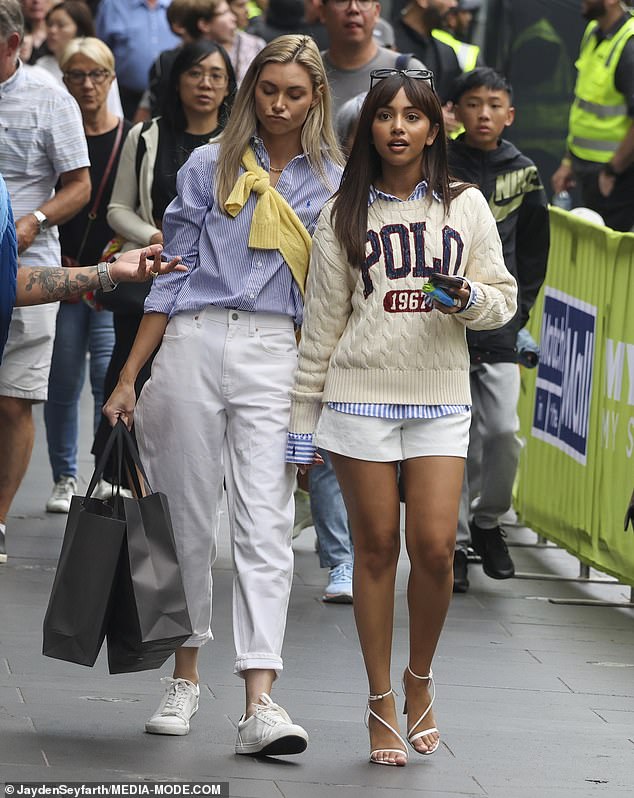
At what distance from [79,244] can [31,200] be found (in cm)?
105

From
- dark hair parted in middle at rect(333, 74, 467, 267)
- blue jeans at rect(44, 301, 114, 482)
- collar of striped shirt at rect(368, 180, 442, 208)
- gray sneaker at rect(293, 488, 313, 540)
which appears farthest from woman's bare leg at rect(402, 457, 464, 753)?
blue jeans at rect(44, 301, 114, 482)

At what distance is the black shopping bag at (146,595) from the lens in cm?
479

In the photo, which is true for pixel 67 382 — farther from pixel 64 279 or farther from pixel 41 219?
pixel 64 279

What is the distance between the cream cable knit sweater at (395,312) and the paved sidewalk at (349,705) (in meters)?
0.98

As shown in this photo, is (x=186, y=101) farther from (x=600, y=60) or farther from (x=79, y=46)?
(x=600, y=60)

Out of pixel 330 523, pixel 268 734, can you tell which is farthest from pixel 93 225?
pixel 268 734

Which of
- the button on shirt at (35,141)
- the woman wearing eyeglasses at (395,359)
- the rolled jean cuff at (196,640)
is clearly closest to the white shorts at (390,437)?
the woman wearing eyeglasses at (395,359)

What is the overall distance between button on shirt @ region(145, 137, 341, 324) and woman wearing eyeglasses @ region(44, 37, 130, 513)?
340cm

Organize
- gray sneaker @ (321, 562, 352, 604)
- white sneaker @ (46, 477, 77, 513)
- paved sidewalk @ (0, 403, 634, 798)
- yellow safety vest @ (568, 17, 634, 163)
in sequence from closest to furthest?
1. paved sidewalk @ (0, 403, 634, 798)
2. gray sneaker @ (321, 562, 352, 604)
3. white sneaker @ (46, 477, 77, 513)
4. yellow safety vest @ (568, 17, 634, 163)

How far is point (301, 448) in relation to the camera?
16.4ft

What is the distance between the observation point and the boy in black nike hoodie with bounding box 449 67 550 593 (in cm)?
719

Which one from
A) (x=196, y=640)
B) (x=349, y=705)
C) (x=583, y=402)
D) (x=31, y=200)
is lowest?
(x=349, y=705)

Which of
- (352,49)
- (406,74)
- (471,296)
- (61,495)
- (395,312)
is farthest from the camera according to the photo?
(61,495)

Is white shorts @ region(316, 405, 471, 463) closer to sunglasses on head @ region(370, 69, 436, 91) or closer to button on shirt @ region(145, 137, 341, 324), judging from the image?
button on shirt @ region(145, 137, 341, 324)
